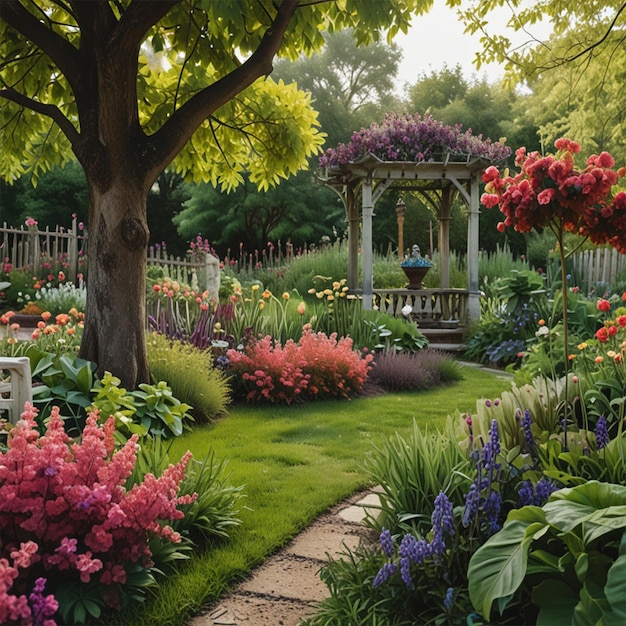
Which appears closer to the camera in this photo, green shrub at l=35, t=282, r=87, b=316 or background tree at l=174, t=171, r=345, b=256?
green shrub at l=35, t=282, r=87, b=316

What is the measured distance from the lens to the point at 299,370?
274 inches

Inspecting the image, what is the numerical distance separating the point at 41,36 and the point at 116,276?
195 cm

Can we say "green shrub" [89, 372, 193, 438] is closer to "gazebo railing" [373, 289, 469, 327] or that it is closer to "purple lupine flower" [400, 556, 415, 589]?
"purple lupine flower" [400, 556, 415, 589]

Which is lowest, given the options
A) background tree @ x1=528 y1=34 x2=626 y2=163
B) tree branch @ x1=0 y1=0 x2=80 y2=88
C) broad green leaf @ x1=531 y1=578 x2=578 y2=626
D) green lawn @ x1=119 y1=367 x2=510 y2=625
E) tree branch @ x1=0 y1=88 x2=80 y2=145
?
green lawn @ x1=119 y1=367 x2=510 y2=625

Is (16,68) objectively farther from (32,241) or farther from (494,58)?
(32,241)

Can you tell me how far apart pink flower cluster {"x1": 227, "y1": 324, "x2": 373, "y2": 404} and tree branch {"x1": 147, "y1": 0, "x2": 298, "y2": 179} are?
7.61 feet

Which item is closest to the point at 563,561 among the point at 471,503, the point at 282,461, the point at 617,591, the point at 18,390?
the point at 617,591

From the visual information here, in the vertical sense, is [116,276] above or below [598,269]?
below

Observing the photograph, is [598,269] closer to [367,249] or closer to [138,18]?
[367,249]

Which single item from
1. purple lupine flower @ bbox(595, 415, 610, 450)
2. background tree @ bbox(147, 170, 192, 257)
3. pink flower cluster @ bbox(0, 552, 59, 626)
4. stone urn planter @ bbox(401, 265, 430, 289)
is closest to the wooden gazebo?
stone urn planter @ bbox(401, 265, 430, 289)

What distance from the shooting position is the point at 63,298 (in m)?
12.2

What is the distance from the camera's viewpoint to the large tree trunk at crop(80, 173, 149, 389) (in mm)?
5398

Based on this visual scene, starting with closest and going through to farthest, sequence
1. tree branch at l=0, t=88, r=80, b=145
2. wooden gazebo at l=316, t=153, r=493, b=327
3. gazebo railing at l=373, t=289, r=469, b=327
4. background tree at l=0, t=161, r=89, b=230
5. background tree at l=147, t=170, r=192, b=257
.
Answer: tree branch at l=0, t=88, r=80, b=145 → wooden gazebo at l=316, t=153, r=493, b=327 → gazebo railing at l=373, t=289, r=469, b=327 → background tree at l=0, t=161, r=89, b=230 → background tree at l=147, t=170, r=192, b=257

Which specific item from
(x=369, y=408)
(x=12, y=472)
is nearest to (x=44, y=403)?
(x=12, y=472)
